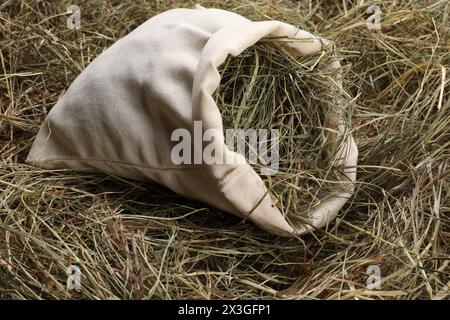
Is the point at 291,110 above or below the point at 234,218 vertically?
above

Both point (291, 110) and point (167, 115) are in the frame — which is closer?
point (167, 115)

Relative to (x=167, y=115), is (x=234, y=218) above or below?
below

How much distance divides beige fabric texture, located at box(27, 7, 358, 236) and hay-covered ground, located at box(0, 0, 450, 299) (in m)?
0.04

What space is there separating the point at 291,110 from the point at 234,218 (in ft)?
0.73

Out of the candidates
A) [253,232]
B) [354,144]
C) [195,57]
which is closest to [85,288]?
[253,232]

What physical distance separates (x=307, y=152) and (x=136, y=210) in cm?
32

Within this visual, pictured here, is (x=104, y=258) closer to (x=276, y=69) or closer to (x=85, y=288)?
(x=85, y=288)

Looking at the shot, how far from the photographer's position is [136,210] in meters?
1.29

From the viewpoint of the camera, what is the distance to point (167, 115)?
1.23 meters

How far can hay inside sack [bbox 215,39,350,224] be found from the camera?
126cm

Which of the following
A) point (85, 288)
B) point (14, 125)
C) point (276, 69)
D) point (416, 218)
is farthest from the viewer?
point (14, 125)

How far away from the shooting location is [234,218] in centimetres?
130

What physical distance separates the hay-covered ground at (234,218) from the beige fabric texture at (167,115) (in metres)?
0.04

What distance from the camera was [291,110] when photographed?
4.40ft
